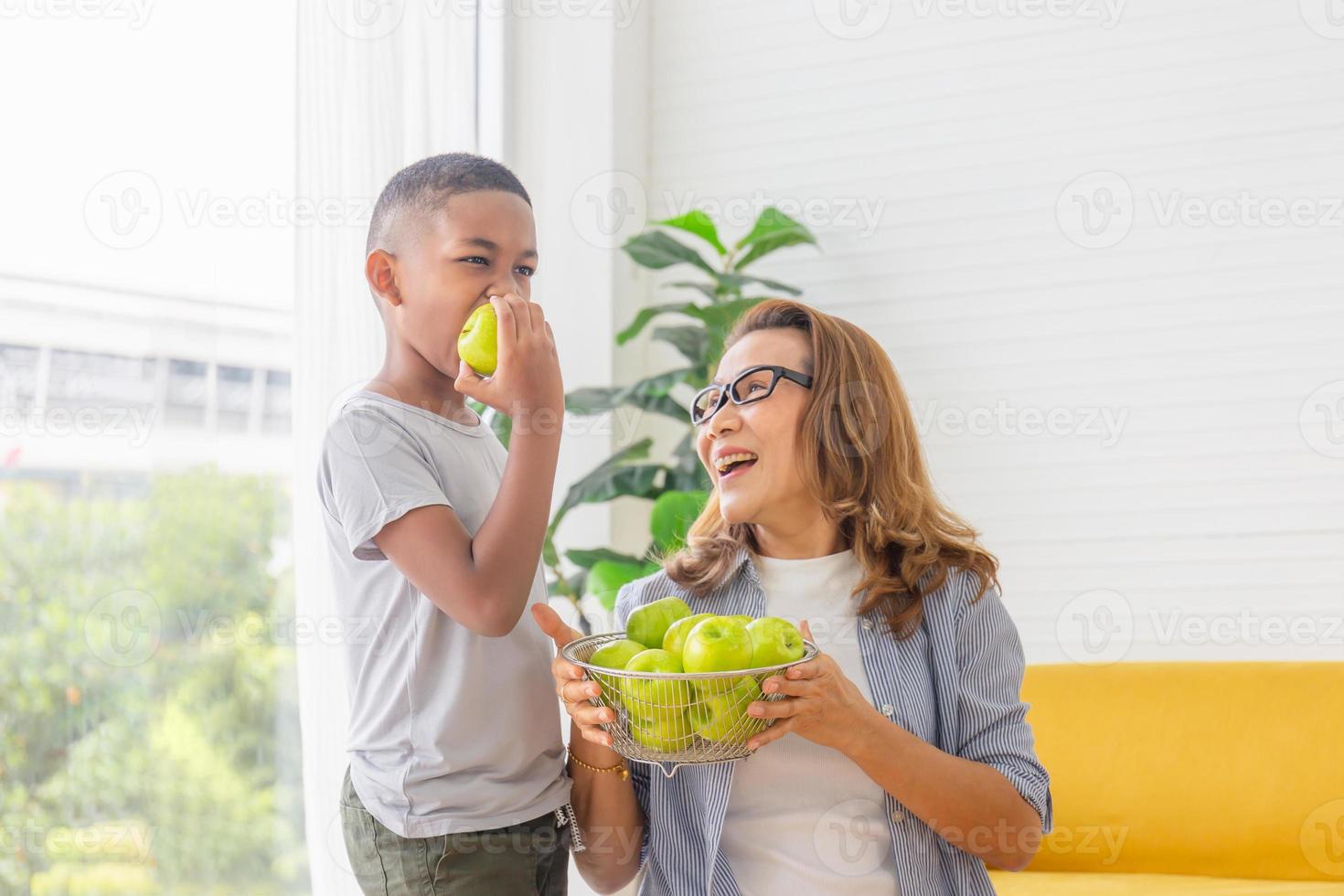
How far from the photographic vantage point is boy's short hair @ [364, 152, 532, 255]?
1437mm

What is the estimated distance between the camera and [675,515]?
2.66 m

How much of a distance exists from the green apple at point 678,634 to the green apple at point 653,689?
0.12 feet

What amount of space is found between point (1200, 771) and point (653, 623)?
164 cm

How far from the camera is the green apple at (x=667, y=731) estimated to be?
118cm

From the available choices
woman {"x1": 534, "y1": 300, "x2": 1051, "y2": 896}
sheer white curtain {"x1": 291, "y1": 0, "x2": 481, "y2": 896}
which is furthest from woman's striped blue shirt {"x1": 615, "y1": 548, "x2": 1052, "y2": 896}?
sheer white curtain {"x1": 291, "y1": 0, "x2": 481, "y2": 896}

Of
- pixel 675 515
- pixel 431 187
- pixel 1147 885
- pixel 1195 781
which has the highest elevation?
pixel 431 187

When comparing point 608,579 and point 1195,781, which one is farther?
point 608,579

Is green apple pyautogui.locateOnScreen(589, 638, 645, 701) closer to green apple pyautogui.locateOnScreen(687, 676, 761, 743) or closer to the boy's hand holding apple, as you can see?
green apple pyautogui.locateOnScreen(687, 676, 761, 743)

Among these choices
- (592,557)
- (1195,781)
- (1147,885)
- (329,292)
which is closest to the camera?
(1147,885)

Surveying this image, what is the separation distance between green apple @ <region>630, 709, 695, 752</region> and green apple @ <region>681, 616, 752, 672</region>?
0.18 feet

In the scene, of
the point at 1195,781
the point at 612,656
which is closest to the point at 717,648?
the point at 612,656

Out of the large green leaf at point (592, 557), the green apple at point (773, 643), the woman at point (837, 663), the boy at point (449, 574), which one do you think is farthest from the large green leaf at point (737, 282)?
the green apple at point (773, 643)

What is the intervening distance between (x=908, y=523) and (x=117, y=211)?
1.59 metres

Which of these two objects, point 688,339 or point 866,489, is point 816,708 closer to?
point 866,489
